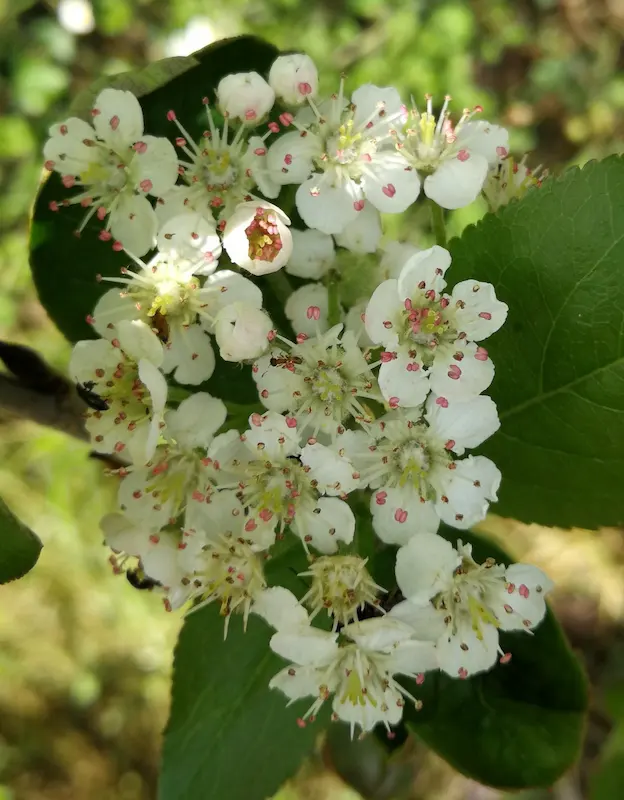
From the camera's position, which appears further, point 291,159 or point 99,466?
point 99,466

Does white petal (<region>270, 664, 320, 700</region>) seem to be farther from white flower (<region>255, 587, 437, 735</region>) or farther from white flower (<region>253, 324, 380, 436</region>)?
white flower (<region>253, 324, 380, 436</region>)

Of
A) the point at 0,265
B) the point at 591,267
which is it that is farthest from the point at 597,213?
the point at 0,265

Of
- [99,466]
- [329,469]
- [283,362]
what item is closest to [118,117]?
[283,362]

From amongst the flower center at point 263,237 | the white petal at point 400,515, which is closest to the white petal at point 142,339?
the flower center at point 263,237

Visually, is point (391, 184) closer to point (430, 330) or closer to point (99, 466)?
point (430, 330)

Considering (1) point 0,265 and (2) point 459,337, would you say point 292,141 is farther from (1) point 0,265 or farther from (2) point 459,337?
(1) point 0,265

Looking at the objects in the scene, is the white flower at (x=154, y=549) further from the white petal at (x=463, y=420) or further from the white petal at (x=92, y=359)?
the white petal at (x=463, y=420)

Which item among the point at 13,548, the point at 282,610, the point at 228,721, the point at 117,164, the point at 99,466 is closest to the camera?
the point at 13,548
